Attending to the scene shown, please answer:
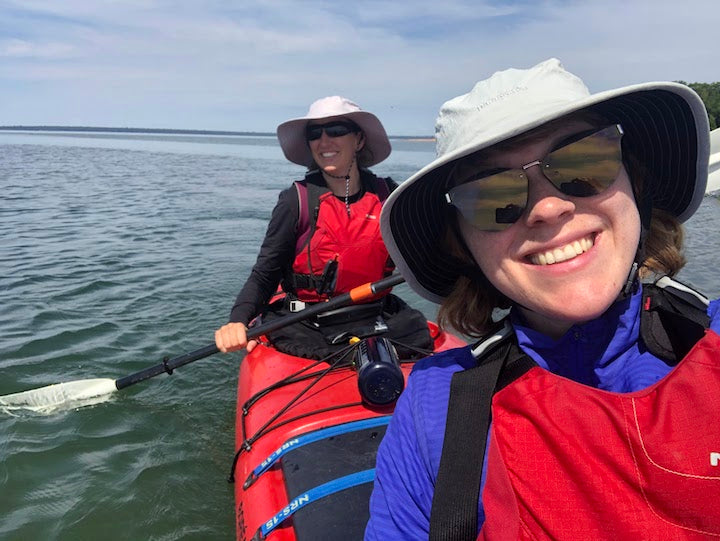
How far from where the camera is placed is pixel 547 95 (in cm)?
118

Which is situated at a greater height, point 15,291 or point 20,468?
point 15,291

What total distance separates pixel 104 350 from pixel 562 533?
579 cm

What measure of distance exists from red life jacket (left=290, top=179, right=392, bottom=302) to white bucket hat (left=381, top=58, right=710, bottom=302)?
2217 mm

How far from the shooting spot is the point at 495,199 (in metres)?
1.24

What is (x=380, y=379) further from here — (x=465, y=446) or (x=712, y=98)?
(x=712, y=98)

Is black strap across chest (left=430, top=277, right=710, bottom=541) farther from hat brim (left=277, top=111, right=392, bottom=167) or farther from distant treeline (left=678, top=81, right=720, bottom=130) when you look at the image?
distant treeline (left=678, top=81, right=720, bottom=130)

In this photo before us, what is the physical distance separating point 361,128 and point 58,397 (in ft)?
11.8

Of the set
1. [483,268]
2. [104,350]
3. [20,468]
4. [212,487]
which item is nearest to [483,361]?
[483,268]

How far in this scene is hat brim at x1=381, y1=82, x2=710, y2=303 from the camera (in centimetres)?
118

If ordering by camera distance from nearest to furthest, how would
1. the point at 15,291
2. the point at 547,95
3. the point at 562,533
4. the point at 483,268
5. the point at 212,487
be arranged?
the point at 562,533 < the point at 547,95 < the point at 483,268 < the point at 212,487 < the point at 15,291

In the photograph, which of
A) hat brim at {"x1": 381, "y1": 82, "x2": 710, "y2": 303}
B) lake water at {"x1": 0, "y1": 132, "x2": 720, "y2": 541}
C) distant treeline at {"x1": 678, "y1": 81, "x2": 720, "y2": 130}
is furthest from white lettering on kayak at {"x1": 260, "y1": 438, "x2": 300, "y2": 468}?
distant treeline at {"x1": 678, "y1": 81, "x2": 720, "y2": 130}

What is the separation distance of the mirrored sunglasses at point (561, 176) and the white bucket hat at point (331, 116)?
2637mm

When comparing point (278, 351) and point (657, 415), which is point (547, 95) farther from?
point (278, 351)

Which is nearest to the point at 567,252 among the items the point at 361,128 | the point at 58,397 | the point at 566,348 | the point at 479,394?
the point at 566,348
